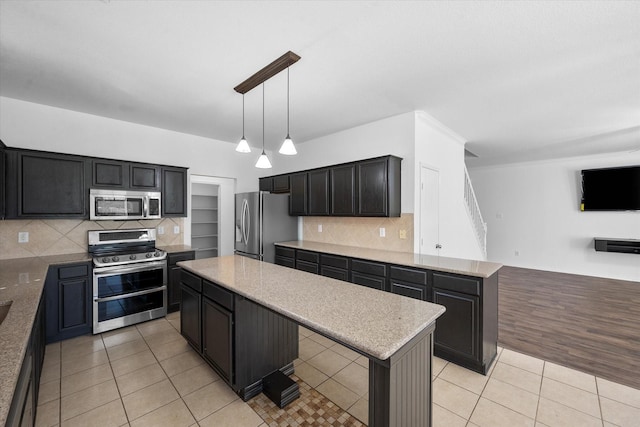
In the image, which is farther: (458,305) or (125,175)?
(125,175)

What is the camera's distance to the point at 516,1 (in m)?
1.72

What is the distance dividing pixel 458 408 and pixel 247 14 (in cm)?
321

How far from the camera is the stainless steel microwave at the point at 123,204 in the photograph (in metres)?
3.39

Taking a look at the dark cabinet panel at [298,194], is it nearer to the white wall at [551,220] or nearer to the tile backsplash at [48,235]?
the tile backsplash at [48,235]

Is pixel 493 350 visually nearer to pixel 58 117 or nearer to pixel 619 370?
pixel 619 370

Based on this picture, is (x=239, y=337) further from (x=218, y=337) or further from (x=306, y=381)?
(x=306, y=381)

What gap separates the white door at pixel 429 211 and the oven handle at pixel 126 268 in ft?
11.5

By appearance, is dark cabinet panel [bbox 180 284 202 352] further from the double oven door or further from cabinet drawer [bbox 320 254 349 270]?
cabinet drawer [bbox 320 254 349 270]

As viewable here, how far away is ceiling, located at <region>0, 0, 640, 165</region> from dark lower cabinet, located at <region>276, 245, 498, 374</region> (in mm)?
1948

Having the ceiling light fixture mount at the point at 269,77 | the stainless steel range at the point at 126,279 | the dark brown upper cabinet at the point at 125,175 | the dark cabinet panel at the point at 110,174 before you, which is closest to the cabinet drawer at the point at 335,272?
the ceiling light fixture mount at the point at 269,77

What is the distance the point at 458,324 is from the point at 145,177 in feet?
13.9

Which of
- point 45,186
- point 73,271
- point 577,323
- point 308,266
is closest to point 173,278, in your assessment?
point 73,271

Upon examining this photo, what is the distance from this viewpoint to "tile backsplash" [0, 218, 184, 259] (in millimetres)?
3117

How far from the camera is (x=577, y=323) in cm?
357
